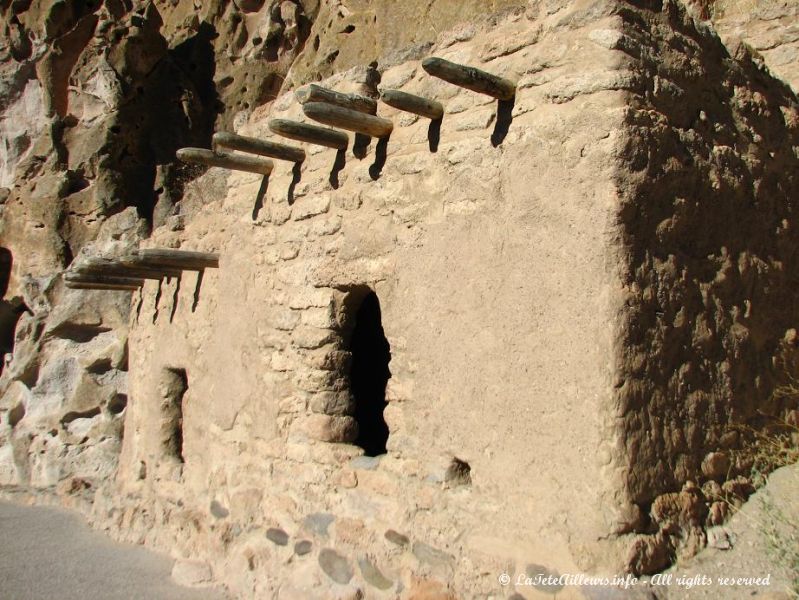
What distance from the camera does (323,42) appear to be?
33.1 ft

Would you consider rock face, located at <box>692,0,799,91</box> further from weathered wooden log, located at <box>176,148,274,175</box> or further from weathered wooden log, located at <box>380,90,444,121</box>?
weathered wooden log, located at <box>176,148,274,175</box>

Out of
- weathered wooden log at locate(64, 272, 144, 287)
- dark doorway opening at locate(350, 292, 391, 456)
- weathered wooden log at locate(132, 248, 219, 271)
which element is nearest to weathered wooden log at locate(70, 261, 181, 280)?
weathered wooden log at locate(64, 272, 144, 287)

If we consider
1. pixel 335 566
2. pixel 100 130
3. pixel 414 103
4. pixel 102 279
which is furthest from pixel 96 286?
pixel 100 130

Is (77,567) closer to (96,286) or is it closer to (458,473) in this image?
(96,286)

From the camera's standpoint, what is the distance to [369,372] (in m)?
5.37

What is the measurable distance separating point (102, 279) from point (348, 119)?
3.02 meters

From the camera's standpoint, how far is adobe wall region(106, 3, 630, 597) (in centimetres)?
299

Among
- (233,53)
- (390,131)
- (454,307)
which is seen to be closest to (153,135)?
(233,53)

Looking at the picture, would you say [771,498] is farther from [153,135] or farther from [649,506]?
[153,135]

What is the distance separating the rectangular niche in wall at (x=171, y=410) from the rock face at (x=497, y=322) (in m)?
0.02

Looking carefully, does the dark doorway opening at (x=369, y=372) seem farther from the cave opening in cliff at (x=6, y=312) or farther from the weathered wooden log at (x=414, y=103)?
the cave opening in cliff at (x=6, y=312)

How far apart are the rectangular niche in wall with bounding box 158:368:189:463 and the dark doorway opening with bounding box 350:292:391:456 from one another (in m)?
1.30

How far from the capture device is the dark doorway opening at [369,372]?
5285 mm

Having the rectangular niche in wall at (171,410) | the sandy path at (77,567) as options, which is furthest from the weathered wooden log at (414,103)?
the rectangular niche in wall at (171,410)
